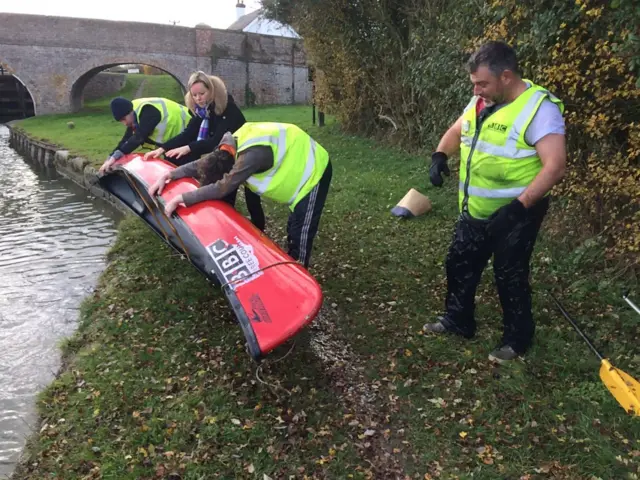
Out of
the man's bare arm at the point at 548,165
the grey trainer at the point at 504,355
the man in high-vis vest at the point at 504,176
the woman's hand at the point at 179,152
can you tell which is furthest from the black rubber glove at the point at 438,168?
the woman's hand at the point at 179,152

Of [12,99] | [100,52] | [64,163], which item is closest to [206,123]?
[64,163]

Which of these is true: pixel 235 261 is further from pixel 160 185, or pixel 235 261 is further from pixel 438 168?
pixel 438 168

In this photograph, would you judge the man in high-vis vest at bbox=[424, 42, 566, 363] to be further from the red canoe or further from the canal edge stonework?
the canal edge stonework

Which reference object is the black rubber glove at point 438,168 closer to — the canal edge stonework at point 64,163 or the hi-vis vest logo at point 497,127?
the hi-vis vest logo at point 497,127

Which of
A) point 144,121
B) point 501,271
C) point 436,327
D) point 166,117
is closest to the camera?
point 501,271

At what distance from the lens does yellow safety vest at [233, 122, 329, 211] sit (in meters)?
3.69

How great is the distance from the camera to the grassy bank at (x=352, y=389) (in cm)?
288

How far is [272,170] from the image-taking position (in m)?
3.79

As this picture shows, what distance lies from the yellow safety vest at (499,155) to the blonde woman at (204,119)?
8.54 ft

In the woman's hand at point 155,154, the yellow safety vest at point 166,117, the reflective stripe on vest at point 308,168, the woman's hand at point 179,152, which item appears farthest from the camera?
the yellow safety vest at point 166,117

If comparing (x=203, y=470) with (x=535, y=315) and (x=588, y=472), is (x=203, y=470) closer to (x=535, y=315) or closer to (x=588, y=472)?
(x=588, y=472)

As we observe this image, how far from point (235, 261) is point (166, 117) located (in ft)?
9.97

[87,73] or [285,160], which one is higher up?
[285,160]

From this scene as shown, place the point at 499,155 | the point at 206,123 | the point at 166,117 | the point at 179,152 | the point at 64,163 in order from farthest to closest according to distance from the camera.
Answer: the point at 64,163, the point at 166,117, the point at 179,152, the point at 206,123, the point at 499,155
